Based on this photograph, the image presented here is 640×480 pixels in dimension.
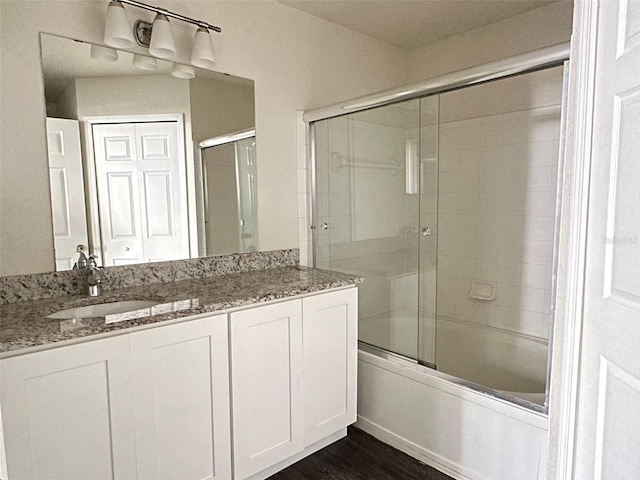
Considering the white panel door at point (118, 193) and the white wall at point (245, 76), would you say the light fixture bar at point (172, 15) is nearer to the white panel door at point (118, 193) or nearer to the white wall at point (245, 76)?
the white wall at point (245, 76)

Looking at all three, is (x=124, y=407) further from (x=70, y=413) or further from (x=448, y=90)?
(x=448, y=90)

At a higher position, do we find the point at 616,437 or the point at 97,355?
the point at 97,355

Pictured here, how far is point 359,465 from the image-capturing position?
191 centimetres

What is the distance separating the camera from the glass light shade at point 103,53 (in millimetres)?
1737

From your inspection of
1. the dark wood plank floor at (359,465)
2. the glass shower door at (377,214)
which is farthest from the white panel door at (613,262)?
the glass shower door at (377,214)

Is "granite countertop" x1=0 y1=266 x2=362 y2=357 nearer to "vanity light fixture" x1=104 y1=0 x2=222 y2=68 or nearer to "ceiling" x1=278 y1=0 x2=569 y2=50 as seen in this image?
"vanity light fixture" x1=104 y1=0 x2=222 y2=68

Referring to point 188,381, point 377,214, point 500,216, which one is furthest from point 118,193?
point 500,216

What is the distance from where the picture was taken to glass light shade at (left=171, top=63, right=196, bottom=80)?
195cm

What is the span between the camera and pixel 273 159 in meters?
2.34

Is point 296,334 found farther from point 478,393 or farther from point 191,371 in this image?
point 478,393

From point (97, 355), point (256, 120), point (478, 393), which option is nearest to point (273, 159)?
point (256, 120)

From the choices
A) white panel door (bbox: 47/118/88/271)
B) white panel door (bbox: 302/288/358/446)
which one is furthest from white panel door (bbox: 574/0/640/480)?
white panel door (bbox: 47/118/88/271)

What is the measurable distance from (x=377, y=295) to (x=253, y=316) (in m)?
1.12

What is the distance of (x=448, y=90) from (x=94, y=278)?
A: 5.62ft
